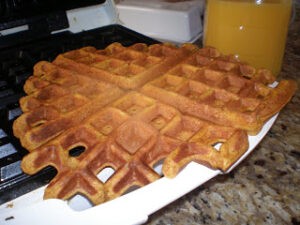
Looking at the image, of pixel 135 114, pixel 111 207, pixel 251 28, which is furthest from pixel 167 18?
pixel 111 207

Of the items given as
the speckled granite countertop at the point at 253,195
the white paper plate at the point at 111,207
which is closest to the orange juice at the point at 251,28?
the speckled granite countertop at the point at 253,195

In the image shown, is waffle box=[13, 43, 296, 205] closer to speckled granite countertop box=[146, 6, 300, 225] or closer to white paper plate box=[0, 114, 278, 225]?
white paper plate box=[0, 114, 278, 225]

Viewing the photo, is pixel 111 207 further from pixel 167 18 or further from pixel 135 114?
pixel 167 18

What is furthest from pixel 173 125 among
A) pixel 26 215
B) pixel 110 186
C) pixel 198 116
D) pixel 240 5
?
pixel 240 5

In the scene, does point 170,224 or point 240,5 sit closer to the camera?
point 170,224

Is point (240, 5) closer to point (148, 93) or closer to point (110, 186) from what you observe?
point (148, 93)

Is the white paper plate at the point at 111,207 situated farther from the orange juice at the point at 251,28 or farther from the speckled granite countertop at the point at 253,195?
the orange juice at the point at 251,28
